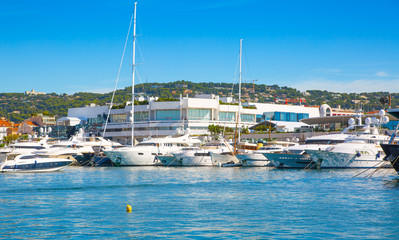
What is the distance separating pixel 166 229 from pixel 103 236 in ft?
9.05

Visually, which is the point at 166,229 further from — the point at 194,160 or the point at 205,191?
the point at 194,160

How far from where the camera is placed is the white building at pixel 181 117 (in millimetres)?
109188

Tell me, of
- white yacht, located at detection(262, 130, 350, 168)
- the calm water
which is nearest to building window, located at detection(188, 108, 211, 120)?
white yacht, located at detection(262, 130, 350, 168)

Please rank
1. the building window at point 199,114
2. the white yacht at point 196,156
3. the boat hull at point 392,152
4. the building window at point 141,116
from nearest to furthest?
1. the boat hull at point 392,152
2. the white yacht at point 196,156
3. the building window at point 199,114
4. the building window at point 141,116

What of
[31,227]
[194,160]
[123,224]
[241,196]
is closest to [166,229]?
[123,224]

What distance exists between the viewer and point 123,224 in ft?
80.0

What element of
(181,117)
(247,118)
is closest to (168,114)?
(181,117)

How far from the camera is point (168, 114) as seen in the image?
112188mm

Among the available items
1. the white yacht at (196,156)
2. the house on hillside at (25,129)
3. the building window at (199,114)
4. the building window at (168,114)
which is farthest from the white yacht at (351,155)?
the house on hillside at (25,129)

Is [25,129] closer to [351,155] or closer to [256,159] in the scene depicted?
[256,159]

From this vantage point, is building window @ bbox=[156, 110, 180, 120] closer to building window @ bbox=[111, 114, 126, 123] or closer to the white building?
the white building

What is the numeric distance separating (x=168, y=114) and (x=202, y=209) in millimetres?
84162

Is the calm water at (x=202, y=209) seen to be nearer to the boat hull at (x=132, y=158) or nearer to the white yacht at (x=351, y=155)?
the white yacht at (x=351, y=155)

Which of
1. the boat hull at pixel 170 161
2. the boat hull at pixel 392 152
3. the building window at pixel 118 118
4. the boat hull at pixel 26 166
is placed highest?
the building window at pixel 118 118
